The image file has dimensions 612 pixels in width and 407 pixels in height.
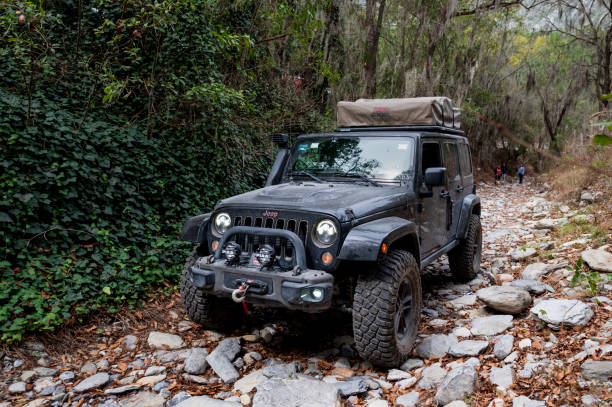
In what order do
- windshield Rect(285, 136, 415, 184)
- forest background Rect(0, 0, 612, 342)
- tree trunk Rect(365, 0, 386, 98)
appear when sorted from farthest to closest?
tree trunk Rect(365, 0, 386, 98) < forest background Rect(0, 0, 612, 342) < windshield Rect(285, 136, 415, 184)

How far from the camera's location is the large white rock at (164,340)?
4.36 meters

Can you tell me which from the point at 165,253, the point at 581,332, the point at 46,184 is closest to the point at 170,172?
the point at 165,253

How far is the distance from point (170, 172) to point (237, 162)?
1.54 metres

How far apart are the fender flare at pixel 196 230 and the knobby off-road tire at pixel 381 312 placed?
1503 mm

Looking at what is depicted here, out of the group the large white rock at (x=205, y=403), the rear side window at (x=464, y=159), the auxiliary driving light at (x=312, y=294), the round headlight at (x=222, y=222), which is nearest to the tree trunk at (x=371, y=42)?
the rear side window at (x=464, y=159)

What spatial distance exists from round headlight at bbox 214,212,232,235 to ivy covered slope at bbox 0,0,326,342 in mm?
1677

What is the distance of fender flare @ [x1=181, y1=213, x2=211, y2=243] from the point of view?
13.4 feet

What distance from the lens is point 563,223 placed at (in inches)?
334

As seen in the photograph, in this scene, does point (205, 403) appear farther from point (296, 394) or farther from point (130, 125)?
point (130, 125)

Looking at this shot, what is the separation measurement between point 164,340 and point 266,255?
5.81ft

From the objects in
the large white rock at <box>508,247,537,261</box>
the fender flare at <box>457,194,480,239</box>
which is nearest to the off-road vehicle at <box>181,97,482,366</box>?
the fender flare at <box>457,194,480,239</box>

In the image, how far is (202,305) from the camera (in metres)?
4.14

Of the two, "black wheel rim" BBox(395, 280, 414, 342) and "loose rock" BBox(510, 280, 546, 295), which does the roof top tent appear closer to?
"loose rock" BBox(510, 280, 546, 295)

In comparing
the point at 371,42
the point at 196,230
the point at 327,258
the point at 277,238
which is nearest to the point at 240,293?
the point at 277,238
